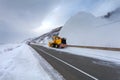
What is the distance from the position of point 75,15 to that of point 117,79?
8997cm

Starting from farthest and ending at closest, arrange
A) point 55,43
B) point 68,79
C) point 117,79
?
point 55,43, point 68,79, point 117,79

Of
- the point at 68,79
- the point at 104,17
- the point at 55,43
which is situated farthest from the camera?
the point at 104,17

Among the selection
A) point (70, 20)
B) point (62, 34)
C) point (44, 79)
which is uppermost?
point (70, 20)

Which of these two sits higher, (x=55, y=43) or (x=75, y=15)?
(x=75, y=15)

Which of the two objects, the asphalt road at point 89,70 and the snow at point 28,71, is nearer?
the asphalt road at point 89,70

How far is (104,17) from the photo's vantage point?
118875 mm

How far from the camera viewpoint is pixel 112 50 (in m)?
20.8

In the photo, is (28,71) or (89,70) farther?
(28,71)

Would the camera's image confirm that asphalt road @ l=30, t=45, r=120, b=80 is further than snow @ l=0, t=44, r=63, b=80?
No

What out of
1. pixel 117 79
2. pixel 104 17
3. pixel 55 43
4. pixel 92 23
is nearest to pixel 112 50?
pixel 117 79

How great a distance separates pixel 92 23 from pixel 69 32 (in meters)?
17.1

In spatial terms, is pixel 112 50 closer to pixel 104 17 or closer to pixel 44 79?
pixel 44 79

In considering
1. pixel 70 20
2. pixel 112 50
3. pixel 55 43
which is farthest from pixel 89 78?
pixel 70 20

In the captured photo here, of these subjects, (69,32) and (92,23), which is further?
(92,23)
